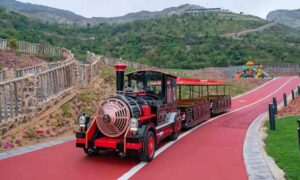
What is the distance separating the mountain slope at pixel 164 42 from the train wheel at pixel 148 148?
47.8m

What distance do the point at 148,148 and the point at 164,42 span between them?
251 ft

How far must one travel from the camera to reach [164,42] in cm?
8456

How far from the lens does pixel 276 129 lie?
14.3 meters

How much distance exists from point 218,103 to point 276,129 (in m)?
7.21

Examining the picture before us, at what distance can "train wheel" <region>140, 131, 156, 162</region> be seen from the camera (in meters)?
9.20

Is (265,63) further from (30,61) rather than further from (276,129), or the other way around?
(276,129)

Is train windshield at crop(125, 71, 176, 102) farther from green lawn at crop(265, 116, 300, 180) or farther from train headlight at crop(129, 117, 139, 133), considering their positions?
green lawn at crop(265, 116, 300, 180)

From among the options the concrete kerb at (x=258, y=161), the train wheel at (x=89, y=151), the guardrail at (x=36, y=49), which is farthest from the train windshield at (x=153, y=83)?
the guardrail at (x=36, y=49)

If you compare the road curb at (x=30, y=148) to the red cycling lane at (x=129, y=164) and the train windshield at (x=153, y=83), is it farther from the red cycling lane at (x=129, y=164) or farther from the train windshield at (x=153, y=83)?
the train windshield at (x=153, y=83)

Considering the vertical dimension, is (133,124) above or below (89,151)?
above

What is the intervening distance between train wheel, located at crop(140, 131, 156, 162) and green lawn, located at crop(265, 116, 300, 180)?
3.28 metres

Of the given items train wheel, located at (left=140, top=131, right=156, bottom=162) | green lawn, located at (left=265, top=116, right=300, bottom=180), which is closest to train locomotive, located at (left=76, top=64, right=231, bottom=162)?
train wheel, located at (left=140, top=131, right=156, bottom=162)

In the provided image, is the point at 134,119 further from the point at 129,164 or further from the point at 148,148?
the point at 129,164

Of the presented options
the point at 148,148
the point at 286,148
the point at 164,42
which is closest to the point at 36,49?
the point at 148,148
